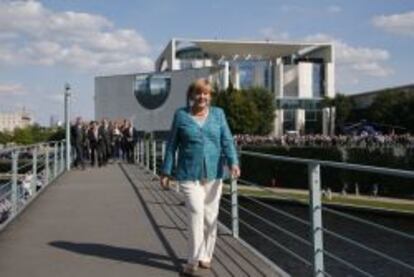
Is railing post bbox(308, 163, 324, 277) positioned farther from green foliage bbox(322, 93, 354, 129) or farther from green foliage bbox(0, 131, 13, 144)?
green foliage bbox(0, 131, 13, 144)

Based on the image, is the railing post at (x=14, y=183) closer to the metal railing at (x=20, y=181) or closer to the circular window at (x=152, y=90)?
the metal railing at (x=20, y=181)

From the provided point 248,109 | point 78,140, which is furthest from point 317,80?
point 78,140

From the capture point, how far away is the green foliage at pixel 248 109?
10638cm

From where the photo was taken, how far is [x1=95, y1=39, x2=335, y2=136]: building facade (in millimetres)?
136875

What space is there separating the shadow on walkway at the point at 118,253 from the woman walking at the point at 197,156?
0.49 meters

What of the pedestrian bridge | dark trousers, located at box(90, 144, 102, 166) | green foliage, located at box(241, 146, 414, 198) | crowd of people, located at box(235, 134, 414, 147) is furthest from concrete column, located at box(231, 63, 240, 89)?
the pedestrian bridge

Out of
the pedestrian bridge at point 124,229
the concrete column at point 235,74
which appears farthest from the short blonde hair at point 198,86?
the concrete column at point 235,74

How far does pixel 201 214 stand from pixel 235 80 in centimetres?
12877

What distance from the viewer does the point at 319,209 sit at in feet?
21.5

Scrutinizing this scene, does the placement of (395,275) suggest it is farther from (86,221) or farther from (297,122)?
(297,122)

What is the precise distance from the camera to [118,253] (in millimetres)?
8617

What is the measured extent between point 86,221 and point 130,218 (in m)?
0.64

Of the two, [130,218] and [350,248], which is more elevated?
[130,218]

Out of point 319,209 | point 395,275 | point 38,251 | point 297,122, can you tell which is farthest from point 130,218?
point 297,122
